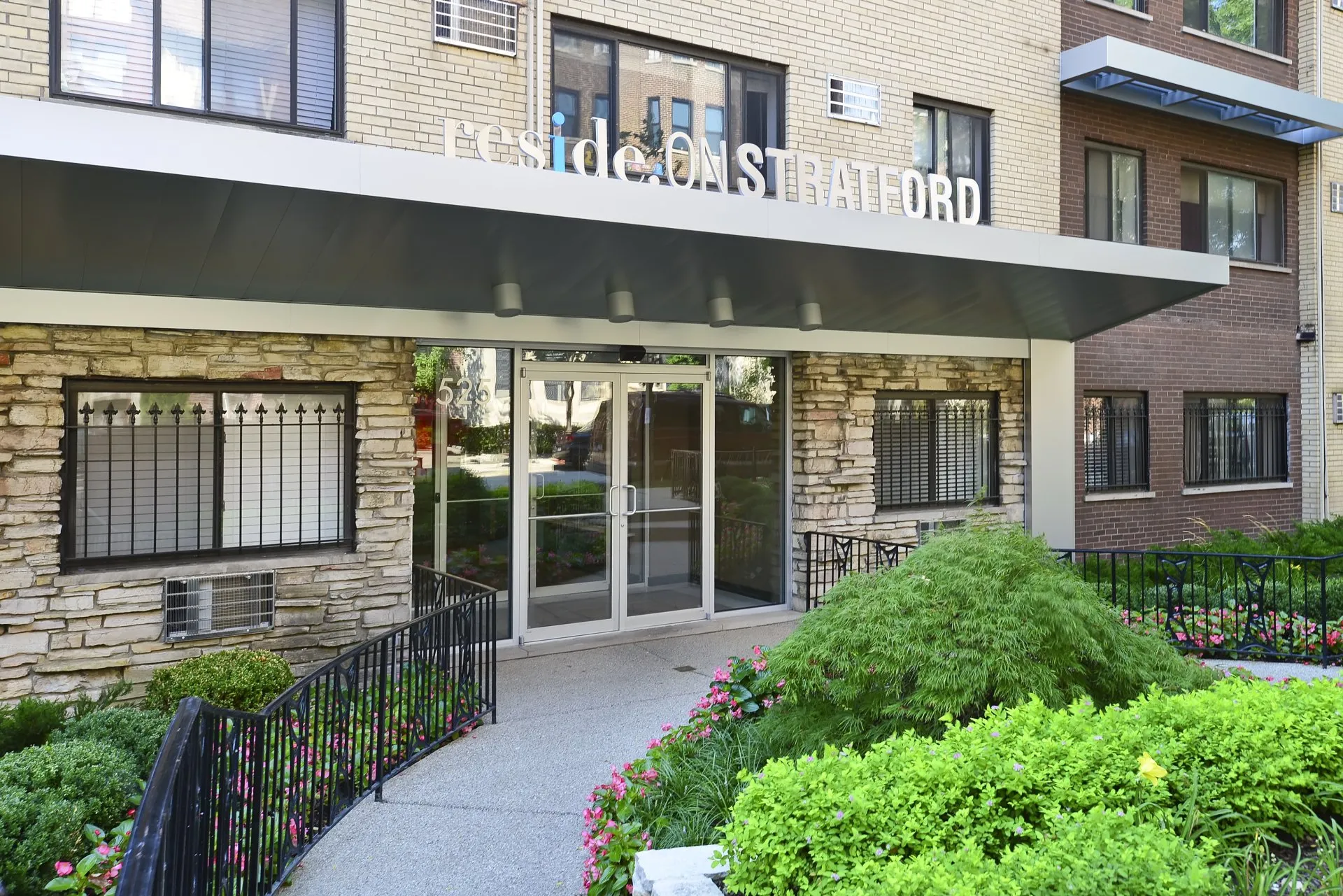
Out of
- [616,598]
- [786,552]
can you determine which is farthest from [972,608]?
[786,552]

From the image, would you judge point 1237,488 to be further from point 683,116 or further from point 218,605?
point 218,605

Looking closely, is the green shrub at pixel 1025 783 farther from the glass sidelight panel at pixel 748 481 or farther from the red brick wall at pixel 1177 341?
the red brick wall at pixel 1177 341

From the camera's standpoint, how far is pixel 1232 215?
42.8 ft

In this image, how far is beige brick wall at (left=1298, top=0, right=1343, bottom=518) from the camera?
13.5m

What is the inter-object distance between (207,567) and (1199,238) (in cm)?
1239

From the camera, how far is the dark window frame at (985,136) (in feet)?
34.1

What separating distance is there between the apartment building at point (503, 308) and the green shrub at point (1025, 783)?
3.57m

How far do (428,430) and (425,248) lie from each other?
7.66 ft

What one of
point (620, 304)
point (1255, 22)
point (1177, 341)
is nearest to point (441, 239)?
point (620, 304)

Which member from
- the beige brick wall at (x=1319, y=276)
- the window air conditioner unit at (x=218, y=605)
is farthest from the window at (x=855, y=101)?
the beige brick wall at (x=1319, y=276)

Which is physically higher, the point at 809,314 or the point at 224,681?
the point at 809,314

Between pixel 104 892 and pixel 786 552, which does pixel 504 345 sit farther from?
pixel 104 892

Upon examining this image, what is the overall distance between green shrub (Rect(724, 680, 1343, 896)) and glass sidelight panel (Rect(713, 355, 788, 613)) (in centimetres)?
585

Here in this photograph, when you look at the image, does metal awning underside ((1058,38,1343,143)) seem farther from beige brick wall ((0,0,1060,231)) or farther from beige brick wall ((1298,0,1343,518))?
beige brick wall ((1298,0,1343,518))
